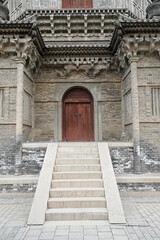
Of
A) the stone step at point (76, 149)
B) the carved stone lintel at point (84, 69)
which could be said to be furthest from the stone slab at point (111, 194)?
the carved stone lintel at point (84, 69)

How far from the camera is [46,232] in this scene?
152 inches

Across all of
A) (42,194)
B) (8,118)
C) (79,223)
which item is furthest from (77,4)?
(79,223)

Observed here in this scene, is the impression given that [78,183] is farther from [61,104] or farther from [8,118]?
[61,104]

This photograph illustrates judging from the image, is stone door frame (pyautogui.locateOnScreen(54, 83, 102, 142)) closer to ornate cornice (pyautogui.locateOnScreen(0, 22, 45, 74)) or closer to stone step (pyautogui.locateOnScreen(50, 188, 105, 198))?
ornate cornice (pyautogui.locateOnScreen(0, 22, 45, 74))

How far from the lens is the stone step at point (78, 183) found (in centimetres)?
529

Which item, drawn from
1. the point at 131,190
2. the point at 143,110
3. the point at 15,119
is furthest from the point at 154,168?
the point at 15,119

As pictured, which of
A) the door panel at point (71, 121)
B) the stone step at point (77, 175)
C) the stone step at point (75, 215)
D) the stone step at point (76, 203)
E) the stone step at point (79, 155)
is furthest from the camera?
the door panel at point (71, 121)

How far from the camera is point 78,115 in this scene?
1005cm

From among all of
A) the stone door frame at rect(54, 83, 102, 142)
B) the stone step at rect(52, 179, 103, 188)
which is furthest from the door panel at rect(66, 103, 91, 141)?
the stone step at rect(52, 179, 103, 188)

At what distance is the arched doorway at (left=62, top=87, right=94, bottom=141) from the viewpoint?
992 cm

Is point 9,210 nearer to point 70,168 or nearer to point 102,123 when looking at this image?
point 70,168

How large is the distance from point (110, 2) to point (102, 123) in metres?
6.59

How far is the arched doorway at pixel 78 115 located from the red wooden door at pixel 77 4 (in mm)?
4685

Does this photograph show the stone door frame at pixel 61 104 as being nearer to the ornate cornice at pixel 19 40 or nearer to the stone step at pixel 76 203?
the ornate cornice at pixel 19 40
